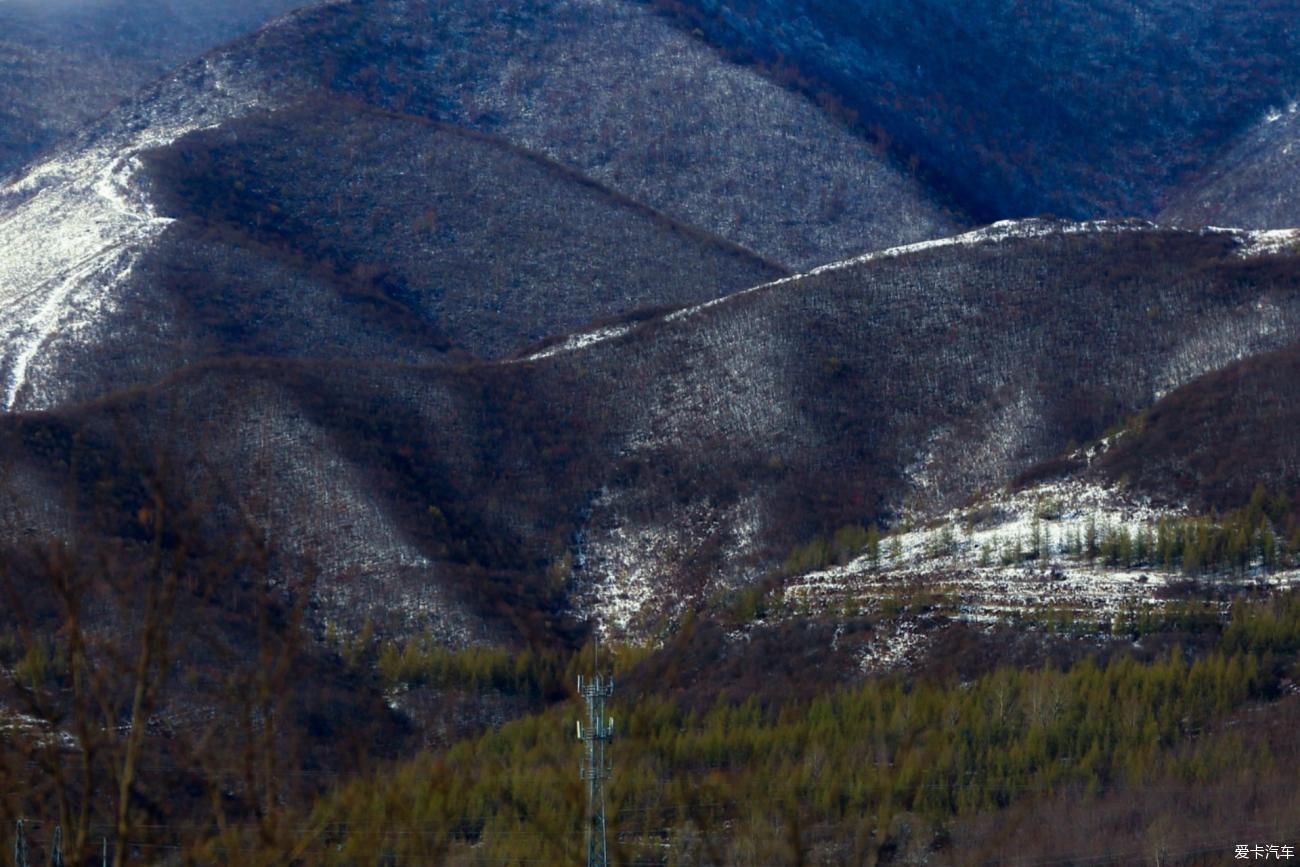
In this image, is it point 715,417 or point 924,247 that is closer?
point 715,417

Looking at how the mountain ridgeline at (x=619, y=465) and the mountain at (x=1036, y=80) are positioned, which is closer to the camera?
the mountain ridgeline at (x=619, y=465)

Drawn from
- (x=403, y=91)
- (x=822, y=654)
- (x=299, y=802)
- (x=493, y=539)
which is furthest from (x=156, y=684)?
(x=403, y=91)

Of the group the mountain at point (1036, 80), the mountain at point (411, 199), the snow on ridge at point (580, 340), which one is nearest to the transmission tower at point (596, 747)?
the snow on ridge at point (580, 340)

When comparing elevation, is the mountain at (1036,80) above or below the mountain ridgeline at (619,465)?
above

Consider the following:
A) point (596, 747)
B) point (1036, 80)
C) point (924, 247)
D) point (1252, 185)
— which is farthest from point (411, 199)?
point (596, 747)

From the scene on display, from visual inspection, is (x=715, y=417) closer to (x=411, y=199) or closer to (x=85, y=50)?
(x=411, y=199)

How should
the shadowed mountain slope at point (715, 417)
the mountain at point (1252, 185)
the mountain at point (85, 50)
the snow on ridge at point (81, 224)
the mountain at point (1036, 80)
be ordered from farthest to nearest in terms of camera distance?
the mountain at point (85, 50)
the mountain at point (1036, 80)
the mountain at point (1252, 185)
the snow on ridge at point (81, 224)
the shadowed mountain slope at point (715, 417)

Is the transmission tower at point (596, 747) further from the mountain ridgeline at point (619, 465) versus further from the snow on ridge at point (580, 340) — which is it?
the snow on ridge at point (580, 340)

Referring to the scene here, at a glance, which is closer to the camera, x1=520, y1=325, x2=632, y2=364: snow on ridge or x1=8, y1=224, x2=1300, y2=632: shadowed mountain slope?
x1=8, y1=224, x2=1300, y2=632: shadowed mountain slope

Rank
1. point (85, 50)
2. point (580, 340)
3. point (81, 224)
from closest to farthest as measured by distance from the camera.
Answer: point (580, 340) → point (81, 224) → point (85, 50)

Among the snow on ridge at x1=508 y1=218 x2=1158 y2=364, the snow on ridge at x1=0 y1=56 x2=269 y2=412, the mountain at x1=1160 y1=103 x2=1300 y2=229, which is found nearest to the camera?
the snow on ridge at x1=508 y1=218 x2=1158 y2=364

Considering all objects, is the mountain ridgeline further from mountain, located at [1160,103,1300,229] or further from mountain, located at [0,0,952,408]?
mountain, located at [1160,103,1300,229]

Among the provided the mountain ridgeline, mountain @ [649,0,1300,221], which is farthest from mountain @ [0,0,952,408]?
mountain @ [649,0,1300,221]
